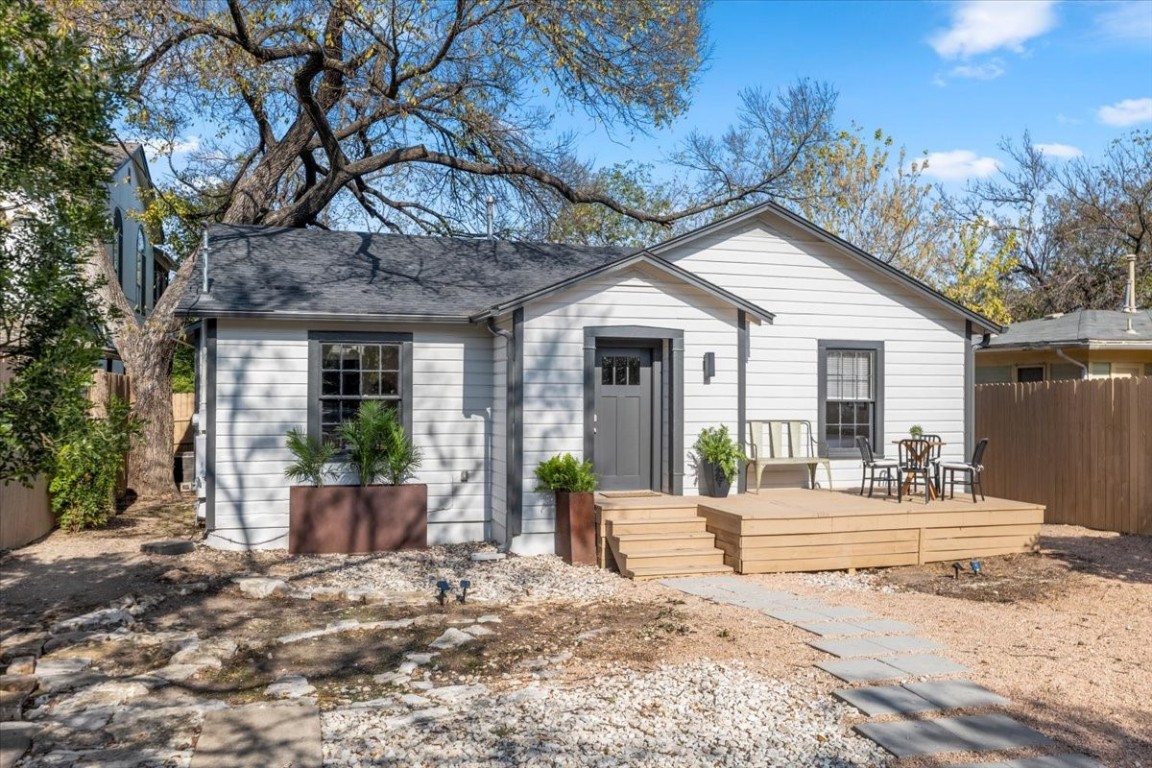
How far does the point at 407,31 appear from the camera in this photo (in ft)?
39.8

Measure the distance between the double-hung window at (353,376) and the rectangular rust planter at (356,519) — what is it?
772 millimetres

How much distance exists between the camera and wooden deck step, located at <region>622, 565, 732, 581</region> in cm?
948

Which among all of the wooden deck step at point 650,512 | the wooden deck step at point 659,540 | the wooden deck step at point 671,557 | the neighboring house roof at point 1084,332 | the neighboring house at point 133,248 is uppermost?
the neighboring house at point 133,248

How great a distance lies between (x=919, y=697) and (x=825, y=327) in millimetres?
7624

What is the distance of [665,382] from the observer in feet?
36.4

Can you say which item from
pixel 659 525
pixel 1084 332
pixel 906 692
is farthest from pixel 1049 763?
pixel 1084 332

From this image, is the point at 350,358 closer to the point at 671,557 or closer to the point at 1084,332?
the point at 671,557

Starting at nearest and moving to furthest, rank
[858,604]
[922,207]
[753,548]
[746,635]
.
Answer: [746,635] < [858,604] < [753,548] < [922,207]

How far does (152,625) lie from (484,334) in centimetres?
555

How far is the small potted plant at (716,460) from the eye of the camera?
35.5 feet

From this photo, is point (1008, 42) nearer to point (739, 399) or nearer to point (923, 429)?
point (923, 429)

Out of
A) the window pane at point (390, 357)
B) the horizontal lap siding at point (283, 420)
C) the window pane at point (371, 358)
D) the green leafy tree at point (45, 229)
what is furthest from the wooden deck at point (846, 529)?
the green leafy tree at point (45, 229)

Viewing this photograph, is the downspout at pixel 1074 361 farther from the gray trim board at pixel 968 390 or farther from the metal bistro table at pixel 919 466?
the metal bistro table at pixel 919 466

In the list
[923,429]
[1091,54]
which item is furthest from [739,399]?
[1091,54]
